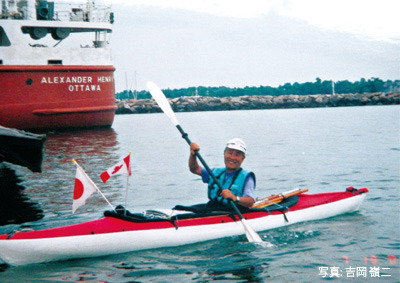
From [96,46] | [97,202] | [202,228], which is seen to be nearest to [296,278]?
[202,228]

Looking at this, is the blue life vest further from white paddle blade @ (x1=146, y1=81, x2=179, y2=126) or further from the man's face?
white paddle blade @ (x1=146, y1=81, x2=179, y2=126)

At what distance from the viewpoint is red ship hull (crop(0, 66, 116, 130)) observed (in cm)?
2420

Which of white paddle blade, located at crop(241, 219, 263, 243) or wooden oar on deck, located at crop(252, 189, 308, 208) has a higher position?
wooden oar on deck, located at crop(252, 189, 308, 208)

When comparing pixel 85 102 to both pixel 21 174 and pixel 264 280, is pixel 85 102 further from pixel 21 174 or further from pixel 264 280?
pixel 264 280

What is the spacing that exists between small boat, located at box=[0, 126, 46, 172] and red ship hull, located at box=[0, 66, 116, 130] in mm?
13112

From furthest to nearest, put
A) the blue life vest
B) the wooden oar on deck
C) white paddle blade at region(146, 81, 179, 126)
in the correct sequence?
white paddle blade at region(146, 81, 179, 126) < the wooden oar on deck < the blue life vest

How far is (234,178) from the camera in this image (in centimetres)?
734

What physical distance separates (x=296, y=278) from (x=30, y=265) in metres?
3.38

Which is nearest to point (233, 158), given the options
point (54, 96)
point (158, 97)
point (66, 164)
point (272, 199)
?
point (272, 199)

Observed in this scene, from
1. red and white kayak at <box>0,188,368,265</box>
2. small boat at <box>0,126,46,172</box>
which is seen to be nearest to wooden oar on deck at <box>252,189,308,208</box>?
red and white kayak at <box>0,188,368,265</box>

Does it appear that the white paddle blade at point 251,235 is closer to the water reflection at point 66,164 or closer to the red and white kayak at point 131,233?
the red and white kayak at point 131,233

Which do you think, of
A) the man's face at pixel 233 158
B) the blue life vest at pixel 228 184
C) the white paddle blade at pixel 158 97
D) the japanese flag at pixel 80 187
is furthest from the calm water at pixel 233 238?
the white paddle blade at pixel 158 97

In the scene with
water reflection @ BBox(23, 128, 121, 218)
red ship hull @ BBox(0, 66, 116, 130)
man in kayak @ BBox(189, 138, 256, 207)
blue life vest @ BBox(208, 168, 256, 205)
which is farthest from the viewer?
red ship hull @ BBox(0, 66, 116, 130)

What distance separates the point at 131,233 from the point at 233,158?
1755 millimetres
